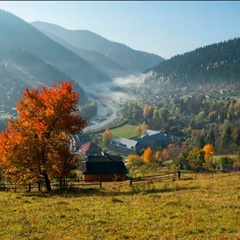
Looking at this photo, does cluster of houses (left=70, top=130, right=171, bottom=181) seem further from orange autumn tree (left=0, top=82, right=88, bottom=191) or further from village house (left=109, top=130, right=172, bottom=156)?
orange autumn tree (left=0, top=82, right=88, bottom=191)

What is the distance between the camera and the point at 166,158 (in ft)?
500

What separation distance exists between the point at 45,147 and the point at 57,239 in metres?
20.1

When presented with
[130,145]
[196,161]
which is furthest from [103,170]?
[130,145]

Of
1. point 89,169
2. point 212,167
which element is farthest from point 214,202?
point 212,167

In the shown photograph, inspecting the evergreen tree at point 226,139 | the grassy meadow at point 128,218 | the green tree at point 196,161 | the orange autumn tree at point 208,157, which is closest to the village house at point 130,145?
the evergreen tree at point 226,139

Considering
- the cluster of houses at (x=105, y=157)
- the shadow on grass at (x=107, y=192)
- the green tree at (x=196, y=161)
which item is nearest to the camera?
the shadow on grass at (x=107, y=192)

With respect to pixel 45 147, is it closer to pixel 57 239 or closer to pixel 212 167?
pixel 57 239

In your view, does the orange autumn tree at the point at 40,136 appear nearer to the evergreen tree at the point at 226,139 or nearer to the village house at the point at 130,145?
the evergreen tree at the point at 226,139

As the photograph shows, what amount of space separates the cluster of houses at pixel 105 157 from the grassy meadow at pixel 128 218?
17149 millimetres

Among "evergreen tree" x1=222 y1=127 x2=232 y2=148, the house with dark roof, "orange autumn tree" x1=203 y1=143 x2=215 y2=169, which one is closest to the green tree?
"orange autumn tree" x1=203 y1=143 x2=215 y2=169

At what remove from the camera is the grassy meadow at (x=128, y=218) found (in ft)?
61.1

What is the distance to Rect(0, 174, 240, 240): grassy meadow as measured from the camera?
18625mm

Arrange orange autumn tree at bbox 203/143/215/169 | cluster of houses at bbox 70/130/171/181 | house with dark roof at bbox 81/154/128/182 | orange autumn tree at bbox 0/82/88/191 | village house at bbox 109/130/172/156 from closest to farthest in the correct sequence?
orange autumn tree at bbox 0/82/88/191
house with dark roof at bbox 81/154/128/182
cluster of houses at bbox 70/130/171/181
orange autumn tree at bbox 203/143/215/169
village house at bbox 109/130/172/156

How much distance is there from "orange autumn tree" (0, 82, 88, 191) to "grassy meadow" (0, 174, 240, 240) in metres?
7.08
